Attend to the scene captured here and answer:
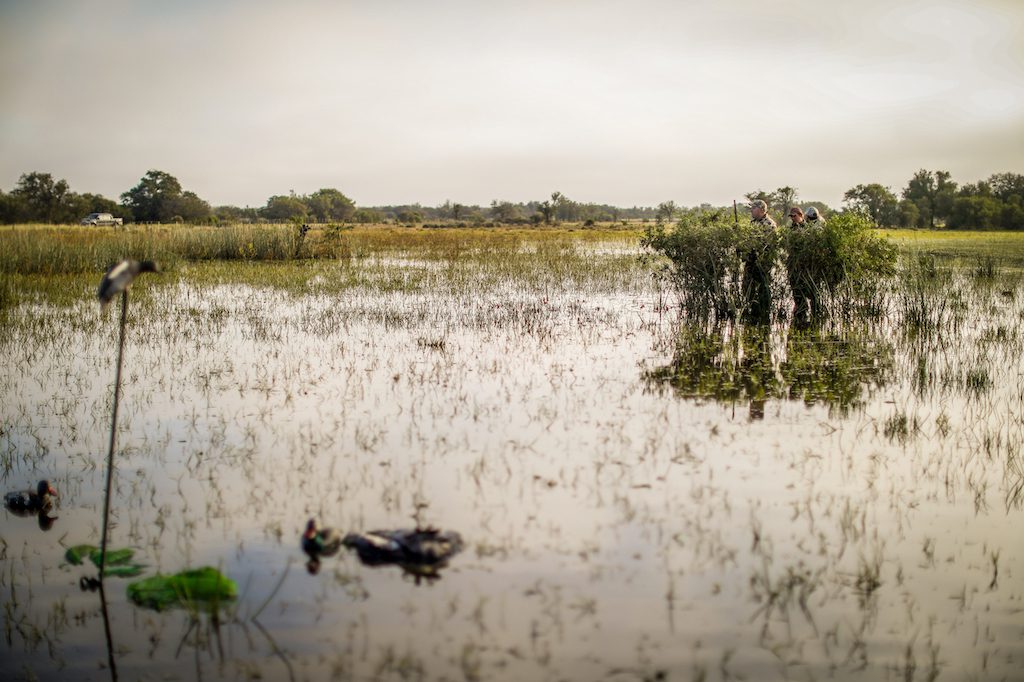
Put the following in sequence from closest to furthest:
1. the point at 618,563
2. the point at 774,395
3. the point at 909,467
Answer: the point at 618,563
the point at 909,467
the point at 774,395

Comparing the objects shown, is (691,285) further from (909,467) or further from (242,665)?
(242,665)

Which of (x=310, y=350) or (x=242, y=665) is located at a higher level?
(x=310, y=350)

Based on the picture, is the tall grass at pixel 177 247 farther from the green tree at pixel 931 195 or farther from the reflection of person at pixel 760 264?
the green tree at pixel 931 195

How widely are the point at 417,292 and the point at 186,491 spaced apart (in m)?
11.8

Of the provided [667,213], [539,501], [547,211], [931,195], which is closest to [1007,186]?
[931,195]

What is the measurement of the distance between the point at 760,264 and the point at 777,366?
4.01 m

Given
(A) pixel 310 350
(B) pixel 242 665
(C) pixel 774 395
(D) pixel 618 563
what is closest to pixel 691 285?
(C) pixel 774 395

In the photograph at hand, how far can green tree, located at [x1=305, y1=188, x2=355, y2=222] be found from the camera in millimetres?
99812

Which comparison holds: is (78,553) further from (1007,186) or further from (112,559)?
(1007,186)

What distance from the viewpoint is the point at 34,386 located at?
27.6ft

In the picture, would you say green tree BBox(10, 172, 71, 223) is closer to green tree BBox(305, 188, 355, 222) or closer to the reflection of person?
green tree BBox(305, 188, 355, 222)

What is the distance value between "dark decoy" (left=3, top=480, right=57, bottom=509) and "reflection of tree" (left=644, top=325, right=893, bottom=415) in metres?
5.86

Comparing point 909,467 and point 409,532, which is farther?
point 909,467

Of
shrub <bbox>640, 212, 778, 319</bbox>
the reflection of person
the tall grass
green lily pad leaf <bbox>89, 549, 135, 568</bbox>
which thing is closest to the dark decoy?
green lily pad leaf <bbox>89, 549, 135, 568</bbox>
